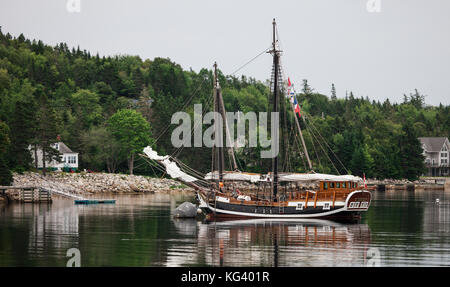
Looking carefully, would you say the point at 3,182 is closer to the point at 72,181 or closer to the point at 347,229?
the point at 72,181

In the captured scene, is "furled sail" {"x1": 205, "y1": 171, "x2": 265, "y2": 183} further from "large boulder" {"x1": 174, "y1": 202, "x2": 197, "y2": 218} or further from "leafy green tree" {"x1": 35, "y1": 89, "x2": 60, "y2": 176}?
"leafy green tree" {"x1": 35, "y1": 89, "x2": 60, "y2": 176}

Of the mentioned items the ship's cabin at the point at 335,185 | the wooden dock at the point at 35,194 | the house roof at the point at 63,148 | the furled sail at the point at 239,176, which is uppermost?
the house roof at the point at 63,148

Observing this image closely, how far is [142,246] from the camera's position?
45.1 m

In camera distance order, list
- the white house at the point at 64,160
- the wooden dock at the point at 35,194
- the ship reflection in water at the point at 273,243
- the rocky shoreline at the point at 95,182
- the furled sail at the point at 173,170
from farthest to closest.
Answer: the white house at the point at 64,160
the rocky shoreline at the point at 95,182
the wooden dock at the point at 35,194
the furled sail at the point at 173,170
the ship reflection in water at the point at 273,243

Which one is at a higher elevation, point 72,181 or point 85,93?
point 85,93

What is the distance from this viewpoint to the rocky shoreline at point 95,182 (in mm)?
103375

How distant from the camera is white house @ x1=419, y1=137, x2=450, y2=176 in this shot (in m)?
192

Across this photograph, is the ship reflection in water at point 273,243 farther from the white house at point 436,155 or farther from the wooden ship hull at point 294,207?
the white house at point 436,155

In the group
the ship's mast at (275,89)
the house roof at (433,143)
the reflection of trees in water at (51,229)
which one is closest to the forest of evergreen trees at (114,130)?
the house roof at (433,143)

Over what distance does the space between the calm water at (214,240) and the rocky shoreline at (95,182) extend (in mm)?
31748

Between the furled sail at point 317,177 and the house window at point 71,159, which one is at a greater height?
the house window at point 71,159

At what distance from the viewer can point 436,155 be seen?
192750 millimetres

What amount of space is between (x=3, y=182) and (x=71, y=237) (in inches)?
1808
